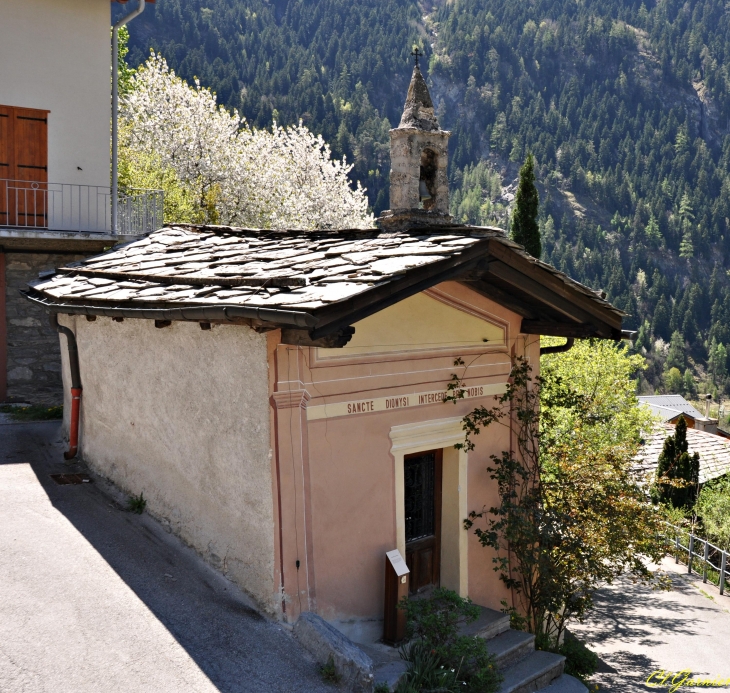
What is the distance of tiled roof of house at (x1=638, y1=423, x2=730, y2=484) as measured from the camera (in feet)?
81.0

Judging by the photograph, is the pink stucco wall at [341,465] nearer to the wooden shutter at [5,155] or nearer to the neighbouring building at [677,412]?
the wooden shutter at [5,155]

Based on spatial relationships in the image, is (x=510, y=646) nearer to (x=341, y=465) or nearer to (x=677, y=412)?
(x=341, y=465)

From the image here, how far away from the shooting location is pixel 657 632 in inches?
534

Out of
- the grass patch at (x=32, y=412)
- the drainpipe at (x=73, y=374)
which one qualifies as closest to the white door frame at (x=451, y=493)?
the drainpipe at (x=73, y=374)

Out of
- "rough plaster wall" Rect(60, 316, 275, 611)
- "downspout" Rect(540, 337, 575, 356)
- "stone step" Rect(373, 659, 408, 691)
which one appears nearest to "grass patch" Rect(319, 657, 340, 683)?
"stone step" Rect(373, 659, 408, 691)

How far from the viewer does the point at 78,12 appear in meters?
13.6

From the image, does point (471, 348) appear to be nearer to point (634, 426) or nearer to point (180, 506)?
point (180, 506)

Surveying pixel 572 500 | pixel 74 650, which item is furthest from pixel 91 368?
pixel 572 500

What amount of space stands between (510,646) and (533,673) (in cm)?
33

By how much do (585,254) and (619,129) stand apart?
4468 cm

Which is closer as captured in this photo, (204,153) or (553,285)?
(553,285)

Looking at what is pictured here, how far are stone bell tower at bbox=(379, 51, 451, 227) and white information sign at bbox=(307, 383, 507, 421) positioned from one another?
1824 millimetres

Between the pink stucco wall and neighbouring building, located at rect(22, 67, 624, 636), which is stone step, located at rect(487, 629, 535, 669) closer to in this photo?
neighbouring building, located at rect(22, 67, 624, 636)

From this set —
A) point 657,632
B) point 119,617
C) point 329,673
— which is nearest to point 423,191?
point 329,673
